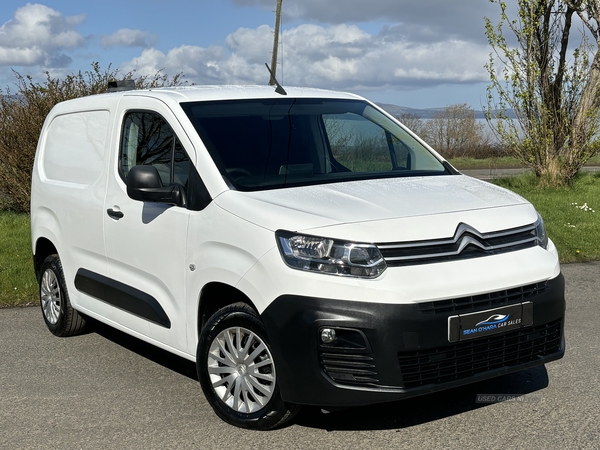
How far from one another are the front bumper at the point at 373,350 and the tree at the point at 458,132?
101ft

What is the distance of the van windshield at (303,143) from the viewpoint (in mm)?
4801

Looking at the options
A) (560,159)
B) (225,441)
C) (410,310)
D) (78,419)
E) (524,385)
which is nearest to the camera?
(410,310)

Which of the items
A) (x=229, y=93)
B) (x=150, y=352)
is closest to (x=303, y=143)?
(x=229, y=93)

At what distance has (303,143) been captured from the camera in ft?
17.1

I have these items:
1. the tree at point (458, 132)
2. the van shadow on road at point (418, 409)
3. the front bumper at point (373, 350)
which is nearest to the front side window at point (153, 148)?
the front bumper at point (373, 350)

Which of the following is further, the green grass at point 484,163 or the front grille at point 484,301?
the green grass at point 484,163

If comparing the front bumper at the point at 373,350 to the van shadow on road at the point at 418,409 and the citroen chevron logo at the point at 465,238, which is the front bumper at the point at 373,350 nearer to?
the citroen chevron logo at the point at 465,238

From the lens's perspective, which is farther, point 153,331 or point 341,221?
point 153,331

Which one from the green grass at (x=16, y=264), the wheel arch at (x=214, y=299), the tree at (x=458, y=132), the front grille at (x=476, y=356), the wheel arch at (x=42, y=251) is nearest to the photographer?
the front grille at (x=476, y=356)

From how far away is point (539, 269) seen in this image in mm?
4285

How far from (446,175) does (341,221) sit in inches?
56.7

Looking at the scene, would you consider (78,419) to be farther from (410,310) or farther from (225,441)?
(410,310)

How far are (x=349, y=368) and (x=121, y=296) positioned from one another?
2.03 meters

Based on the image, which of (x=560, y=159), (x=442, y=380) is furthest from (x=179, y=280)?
(x=560, y=159)
